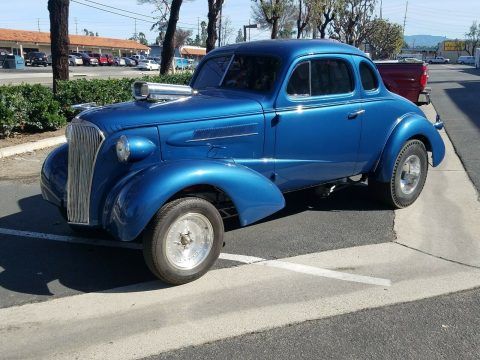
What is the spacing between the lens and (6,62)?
49.3 m

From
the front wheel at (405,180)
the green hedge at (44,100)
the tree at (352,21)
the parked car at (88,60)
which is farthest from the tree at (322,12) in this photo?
the parked car at (88,60)

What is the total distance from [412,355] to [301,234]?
2.21m

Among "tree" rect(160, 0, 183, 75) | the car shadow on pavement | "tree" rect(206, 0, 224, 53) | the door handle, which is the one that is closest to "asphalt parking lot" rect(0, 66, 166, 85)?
"tree" rect(206, 0, 224, 53)

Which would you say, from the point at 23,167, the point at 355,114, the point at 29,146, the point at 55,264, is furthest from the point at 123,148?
the point at 29,146

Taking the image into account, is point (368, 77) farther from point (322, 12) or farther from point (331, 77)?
point (322, 12)

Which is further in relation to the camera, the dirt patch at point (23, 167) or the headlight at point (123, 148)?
the dirt patch at point (23, 167)

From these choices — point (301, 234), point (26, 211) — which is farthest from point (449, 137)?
point (26, 211)

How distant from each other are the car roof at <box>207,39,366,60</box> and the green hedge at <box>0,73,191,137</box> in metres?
→ 5.51

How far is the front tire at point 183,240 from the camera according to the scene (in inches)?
151

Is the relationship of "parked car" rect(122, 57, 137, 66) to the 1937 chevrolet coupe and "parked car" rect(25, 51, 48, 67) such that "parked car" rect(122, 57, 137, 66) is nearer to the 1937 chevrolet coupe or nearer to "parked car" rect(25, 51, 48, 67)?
"parked car" rect(25, 51, 48, 67)

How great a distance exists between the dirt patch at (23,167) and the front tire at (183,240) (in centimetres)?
408

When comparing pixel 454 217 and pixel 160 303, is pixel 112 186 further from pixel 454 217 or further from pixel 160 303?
pixel 454 217

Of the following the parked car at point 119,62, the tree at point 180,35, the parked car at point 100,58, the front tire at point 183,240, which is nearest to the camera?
the front tire at point 183,240

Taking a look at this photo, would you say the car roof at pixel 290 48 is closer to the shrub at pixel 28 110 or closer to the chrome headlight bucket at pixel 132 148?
the chrome headlight bucket at pixel 132 148
